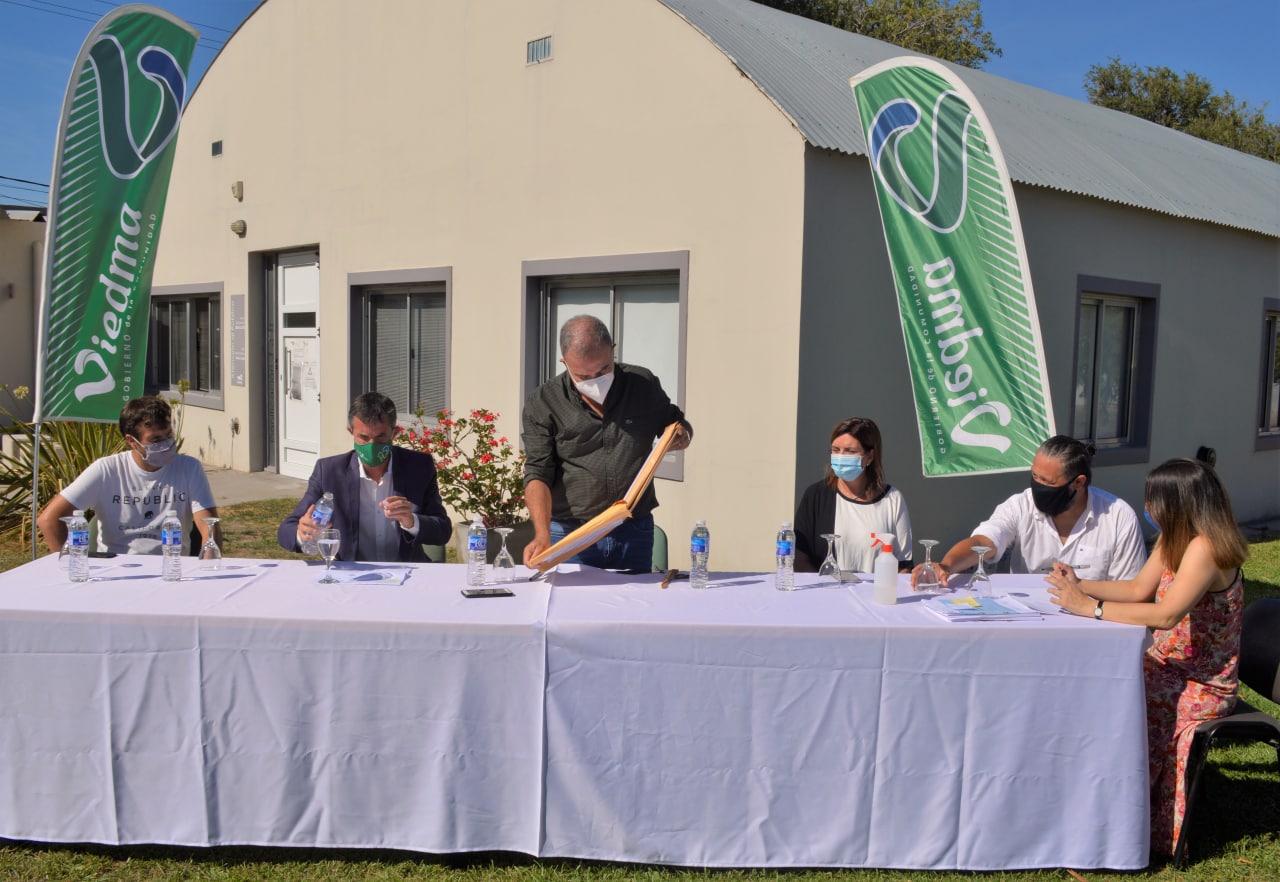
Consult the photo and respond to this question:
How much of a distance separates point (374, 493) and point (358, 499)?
0.07 metres

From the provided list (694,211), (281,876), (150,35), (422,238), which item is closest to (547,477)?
(281,876)

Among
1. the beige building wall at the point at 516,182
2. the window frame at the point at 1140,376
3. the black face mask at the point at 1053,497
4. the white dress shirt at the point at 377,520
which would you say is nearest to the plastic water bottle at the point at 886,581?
the black face mask at the point at 1053,497

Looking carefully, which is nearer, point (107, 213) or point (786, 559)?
point (786, 559)

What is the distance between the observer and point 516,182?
8367 millimetres

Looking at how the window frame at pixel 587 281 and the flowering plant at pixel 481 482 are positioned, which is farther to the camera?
the window frame at pixel 587 281

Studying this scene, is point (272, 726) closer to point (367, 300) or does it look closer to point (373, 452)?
point (373, 452)

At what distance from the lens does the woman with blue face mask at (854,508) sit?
169 inches

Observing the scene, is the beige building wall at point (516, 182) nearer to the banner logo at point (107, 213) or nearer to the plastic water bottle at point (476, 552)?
the banner logo at point (107, 213)

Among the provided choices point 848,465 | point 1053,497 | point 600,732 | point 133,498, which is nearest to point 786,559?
point 848,465

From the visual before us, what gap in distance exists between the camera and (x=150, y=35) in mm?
6199

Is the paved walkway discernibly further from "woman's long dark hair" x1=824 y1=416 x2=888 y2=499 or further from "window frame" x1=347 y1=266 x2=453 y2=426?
"woman's long dark hair" x1=824 y1=416 x2=888 y2=499

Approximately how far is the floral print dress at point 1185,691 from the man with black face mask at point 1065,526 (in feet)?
2.02

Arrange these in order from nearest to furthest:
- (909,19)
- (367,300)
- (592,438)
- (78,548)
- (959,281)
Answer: (78,548), (592,438), (959,281), (367,300), (909,19)

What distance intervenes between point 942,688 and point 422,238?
7.14 meters
